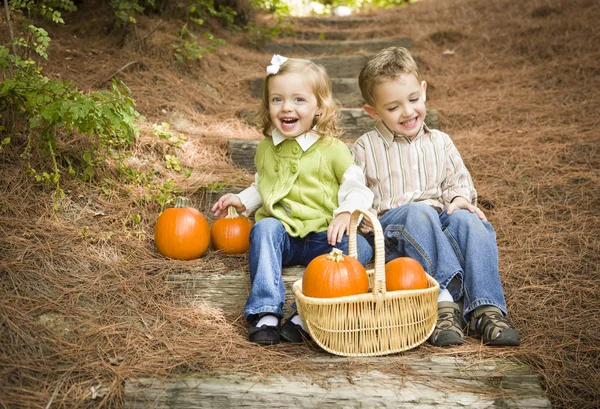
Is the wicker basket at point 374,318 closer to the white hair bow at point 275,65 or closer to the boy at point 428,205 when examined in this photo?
the boy at point 428,205

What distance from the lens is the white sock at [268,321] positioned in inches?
86.2

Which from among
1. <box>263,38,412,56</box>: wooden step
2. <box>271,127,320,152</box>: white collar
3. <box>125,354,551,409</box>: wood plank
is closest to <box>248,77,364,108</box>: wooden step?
<box>263,38,412,56</box>: wooden step

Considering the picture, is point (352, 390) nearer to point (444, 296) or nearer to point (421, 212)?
point (444, 296)

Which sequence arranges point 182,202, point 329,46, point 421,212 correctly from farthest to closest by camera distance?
point 329,46 → point 182,202 → point 421,212

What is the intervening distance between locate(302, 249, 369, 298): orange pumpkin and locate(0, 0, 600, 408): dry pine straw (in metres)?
0.26

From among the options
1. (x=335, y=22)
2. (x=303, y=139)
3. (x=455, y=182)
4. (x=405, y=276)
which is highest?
(x=335, y=22)

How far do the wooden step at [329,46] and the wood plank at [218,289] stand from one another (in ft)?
13.4

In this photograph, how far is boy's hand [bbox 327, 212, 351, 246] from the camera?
2.38 meters

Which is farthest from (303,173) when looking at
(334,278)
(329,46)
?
(329,46)

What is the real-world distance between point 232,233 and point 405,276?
1.00 m

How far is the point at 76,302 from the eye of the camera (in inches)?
87.9

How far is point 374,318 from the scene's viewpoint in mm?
1974

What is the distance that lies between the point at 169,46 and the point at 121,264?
2.63 m

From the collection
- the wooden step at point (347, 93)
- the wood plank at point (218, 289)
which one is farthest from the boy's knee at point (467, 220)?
the wooden step at point (347, 93)
